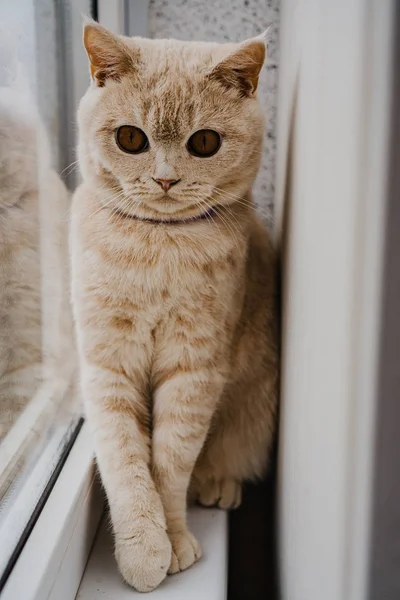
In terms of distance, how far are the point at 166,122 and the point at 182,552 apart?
0.70 metres

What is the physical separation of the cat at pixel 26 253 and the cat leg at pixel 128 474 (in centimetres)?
13

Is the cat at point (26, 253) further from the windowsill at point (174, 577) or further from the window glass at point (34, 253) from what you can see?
the windowsill at point (174, 577)

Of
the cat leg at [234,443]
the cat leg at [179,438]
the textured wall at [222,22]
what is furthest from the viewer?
the textured wall at [222,22]

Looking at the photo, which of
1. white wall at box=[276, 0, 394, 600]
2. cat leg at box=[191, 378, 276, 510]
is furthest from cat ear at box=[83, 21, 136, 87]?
cat leg at box=[191, 378, 276, 510]

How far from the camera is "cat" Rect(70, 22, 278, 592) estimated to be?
0.88 meters

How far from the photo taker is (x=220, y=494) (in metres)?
1.20

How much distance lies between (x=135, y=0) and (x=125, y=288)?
2.53 feet

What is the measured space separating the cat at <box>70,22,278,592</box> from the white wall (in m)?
0.13

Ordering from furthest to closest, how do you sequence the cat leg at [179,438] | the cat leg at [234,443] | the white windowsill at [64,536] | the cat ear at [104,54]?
the cat leg at [234,443]
the cat leg at [179,438]
the cat ear at [104,54]
the white windowsill at [64,536]

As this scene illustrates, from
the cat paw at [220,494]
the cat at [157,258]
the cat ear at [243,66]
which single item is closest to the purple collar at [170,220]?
the cat at [157,258]

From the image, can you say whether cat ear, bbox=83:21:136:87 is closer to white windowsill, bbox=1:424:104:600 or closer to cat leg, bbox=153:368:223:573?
cat leg, bbox=153:368:223:573

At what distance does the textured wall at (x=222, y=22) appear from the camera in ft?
4.27

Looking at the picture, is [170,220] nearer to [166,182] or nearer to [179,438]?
[166,182]

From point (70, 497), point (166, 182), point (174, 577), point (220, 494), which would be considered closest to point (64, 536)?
point (70, 497)
